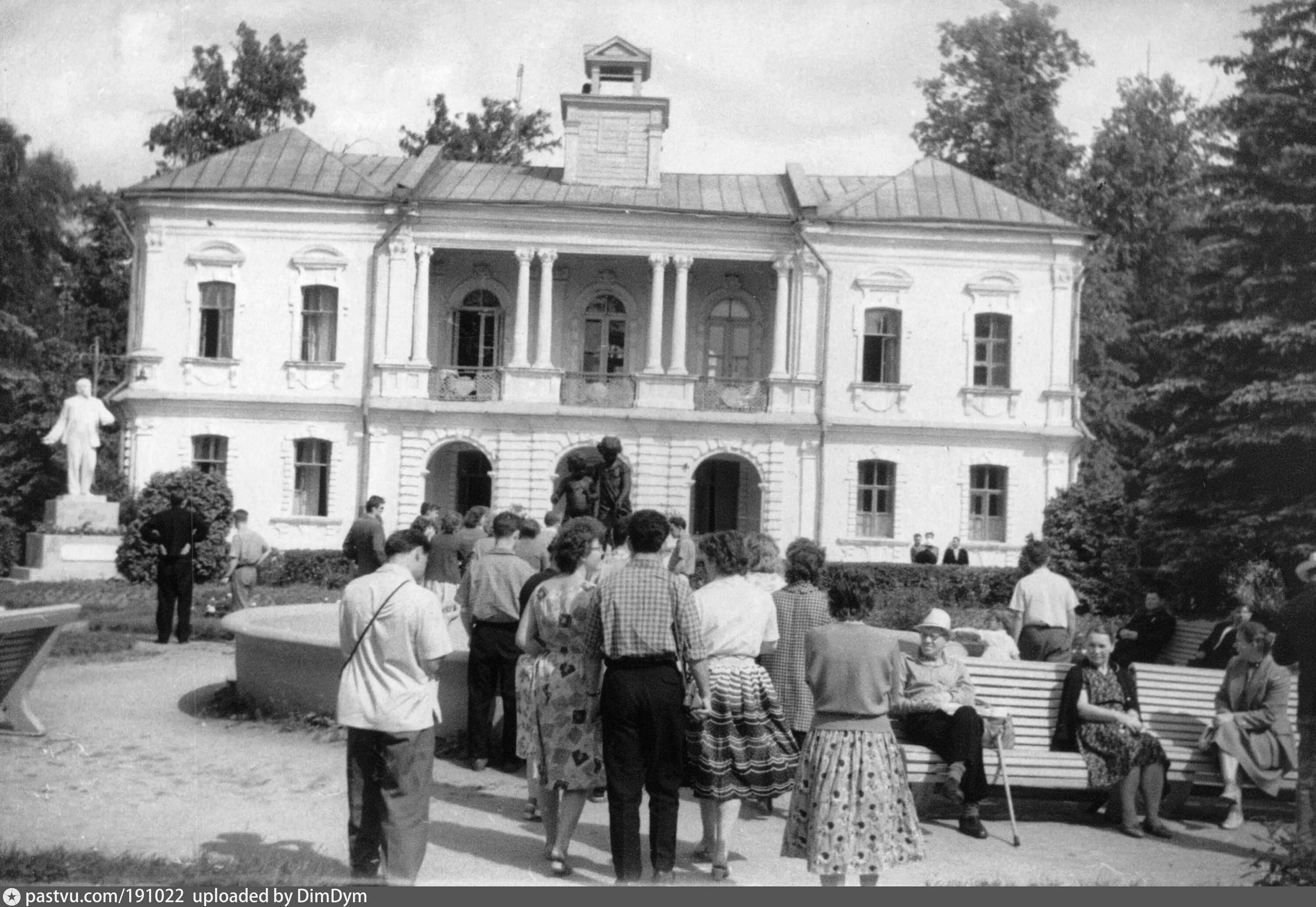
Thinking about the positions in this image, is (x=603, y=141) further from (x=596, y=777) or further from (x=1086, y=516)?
(x=596, y=777)

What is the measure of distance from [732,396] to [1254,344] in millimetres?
17093

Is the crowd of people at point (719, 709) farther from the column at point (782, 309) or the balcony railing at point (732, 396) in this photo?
the column at point (782, 309)

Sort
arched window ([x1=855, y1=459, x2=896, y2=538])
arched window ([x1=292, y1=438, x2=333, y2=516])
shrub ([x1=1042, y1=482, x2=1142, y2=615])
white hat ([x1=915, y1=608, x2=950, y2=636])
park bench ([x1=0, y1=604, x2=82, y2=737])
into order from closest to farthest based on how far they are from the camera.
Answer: white hat ([x1=915, y1=608, x2=950, y2=636]), park bench ([x1=0, y1=604, x2=82, y2=737]), shrub ([x1=1042, y1=482, x2=1142, y2=615]), arched window ([x1=292, y1=438, x2=333, y2=516]), arched window ([x1=855, y1=459, x2=896, y2=538])

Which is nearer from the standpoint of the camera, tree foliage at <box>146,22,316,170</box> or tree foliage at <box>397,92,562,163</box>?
tree foliage at <box>146,22,316,170</box>

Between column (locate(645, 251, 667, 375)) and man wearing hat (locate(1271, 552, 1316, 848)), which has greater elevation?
column (locate(645, 251, 667, 375))

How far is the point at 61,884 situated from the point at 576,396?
28191 millimetres

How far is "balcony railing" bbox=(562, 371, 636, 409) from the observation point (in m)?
34.2

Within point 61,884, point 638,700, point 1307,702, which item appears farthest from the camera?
point 1307,702

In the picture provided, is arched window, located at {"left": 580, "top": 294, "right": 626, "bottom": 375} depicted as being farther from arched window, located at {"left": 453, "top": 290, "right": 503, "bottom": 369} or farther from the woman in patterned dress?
the woman in patterned dress

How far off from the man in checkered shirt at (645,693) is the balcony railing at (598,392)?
1058 inches

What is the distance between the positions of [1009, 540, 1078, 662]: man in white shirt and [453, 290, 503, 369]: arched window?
25412 millimetres

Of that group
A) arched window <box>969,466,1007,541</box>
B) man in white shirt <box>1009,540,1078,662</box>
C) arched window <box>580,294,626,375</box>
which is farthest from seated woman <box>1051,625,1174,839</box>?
arched window <box>580,294,626,375</box>

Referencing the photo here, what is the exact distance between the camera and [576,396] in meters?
34.6
